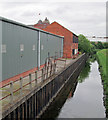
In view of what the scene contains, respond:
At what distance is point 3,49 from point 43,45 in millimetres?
9823

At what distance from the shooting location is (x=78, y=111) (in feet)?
47.7

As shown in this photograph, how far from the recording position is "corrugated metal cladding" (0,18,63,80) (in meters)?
11.5

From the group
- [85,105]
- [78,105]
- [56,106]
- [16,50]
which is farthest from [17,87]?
[85,105]

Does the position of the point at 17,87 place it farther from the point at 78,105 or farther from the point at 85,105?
the point at 85,105

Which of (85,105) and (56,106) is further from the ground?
(56,106)

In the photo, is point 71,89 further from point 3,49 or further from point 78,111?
point 3,49

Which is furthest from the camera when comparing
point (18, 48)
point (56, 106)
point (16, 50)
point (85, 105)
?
point (85, 105)

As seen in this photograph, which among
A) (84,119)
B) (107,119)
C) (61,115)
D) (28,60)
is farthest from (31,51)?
(107,119)

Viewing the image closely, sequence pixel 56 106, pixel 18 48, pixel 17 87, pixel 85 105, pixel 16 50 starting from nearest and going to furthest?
pixel 17 87, pixel 16 50, pixel 18 48, pixel 56 106, pixel 85 105

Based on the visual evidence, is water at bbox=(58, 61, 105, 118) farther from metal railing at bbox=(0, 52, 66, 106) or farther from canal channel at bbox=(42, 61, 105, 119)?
metal railing at bbox=(0, 52, 66, 106)

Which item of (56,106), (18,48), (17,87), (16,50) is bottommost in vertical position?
(56,106)

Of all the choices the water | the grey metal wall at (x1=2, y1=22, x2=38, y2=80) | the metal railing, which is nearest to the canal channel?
the water

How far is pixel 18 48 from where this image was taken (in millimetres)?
13492

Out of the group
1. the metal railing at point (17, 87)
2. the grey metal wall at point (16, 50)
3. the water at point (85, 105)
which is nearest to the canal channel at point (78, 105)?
the water at point (85, 105)
